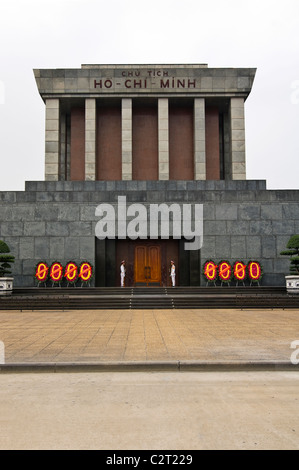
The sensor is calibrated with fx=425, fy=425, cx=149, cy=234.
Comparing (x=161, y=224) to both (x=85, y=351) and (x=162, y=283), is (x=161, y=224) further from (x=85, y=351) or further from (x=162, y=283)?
(x=85, y=351)

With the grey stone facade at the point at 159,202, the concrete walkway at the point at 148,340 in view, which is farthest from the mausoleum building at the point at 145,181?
the concrete walkway at the point at 148,340

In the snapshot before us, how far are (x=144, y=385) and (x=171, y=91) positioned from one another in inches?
1242

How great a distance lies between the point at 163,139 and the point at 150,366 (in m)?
28.9

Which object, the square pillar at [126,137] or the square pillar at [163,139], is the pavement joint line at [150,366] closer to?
the square pillar at [163,139]

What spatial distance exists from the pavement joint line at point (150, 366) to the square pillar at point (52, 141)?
27880 millimetres

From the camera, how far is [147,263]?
29406mm

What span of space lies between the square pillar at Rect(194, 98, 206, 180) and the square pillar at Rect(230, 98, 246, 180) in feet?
7.78

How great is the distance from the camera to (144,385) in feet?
24.4

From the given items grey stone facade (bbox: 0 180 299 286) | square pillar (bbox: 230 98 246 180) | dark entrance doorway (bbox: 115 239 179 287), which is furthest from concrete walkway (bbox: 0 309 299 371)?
square pillar (bbox: 230 98 246 180)

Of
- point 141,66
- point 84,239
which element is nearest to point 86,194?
point 84,239

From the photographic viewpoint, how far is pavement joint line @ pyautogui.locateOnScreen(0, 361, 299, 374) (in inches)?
335

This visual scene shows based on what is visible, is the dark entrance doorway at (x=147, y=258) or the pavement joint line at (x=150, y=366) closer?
the pavement joint line at (x=150, y=366)

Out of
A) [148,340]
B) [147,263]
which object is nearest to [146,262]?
[147,263]

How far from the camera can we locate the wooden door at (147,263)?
29.2 meters
